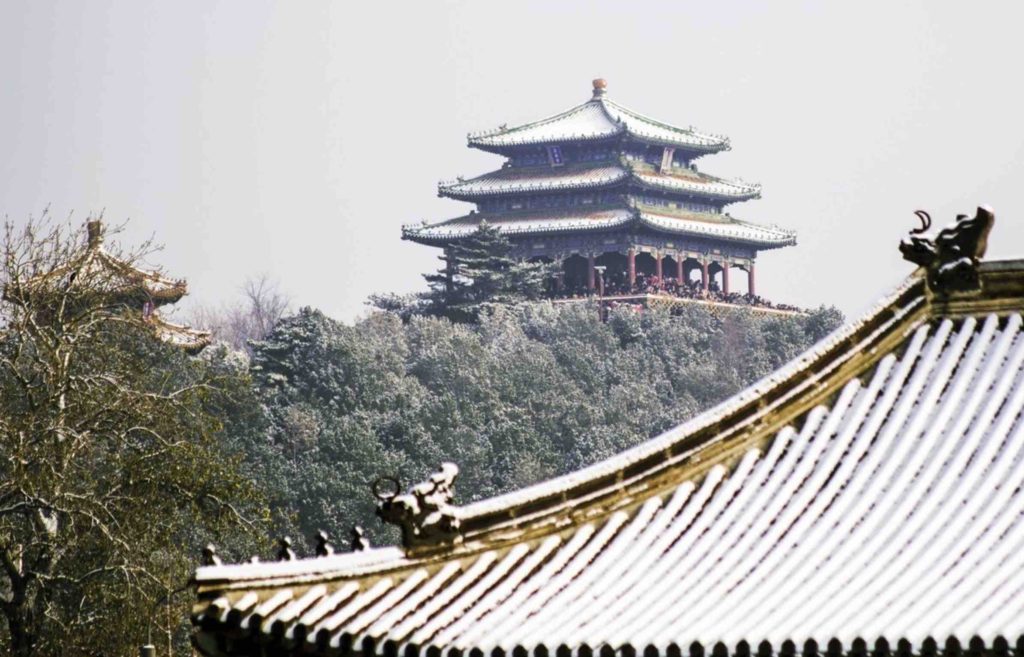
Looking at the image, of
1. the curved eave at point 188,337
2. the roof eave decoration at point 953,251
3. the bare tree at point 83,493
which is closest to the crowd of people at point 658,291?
the curved eave at point 188,337

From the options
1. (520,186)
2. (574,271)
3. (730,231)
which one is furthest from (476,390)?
(730,231)

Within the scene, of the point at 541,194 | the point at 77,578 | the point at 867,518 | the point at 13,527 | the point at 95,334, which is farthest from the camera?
the point at 541,194

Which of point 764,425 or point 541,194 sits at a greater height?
point 541,194

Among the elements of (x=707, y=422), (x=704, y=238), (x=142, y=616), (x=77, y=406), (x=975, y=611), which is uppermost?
(x=704, y=238)

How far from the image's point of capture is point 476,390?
7712 centimetres

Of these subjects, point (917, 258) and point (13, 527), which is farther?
point (13, 527)

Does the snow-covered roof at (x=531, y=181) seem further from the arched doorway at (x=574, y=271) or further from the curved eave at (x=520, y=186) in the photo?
the arched doorway at (x=574, y=271)

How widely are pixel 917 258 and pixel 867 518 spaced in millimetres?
1560

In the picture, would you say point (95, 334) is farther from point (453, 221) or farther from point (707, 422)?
point (453, 221)

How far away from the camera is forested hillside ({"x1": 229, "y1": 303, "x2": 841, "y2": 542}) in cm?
6806

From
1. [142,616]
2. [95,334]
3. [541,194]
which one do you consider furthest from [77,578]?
[541,194]

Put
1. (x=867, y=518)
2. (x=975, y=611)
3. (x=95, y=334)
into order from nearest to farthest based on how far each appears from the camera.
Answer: (x=975, y=611) → (x=867, y=518) → (x=95, y=334)

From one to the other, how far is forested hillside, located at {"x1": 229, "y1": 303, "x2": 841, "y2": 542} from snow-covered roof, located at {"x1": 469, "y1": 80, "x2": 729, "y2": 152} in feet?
33.4

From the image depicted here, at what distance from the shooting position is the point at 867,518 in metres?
13.7
